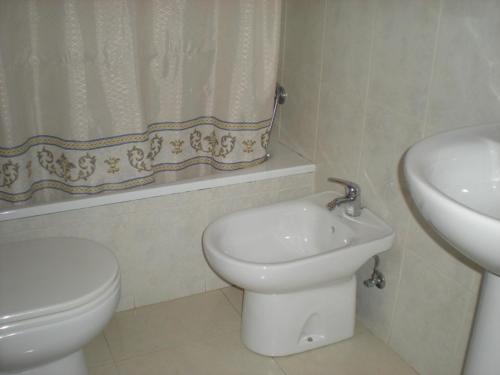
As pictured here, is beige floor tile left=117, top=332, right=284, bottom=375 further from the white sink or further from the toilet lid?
the white sink

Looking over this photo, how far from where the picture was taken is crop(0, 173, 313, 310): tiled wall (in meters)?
1.80

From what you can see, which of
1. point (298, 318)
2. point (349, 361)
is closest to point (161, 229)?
point (298, 318)

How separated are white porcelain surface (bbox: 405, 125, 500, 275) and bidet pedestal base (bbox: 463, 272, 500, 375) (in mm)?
146

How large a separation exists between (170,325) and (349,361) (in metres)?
0.64

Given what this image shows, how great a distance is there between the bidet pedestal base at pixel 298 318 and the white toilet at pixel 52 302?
50 centimetres

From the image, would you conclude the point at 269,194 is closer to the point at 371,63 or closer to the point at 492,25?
the point at 371,63

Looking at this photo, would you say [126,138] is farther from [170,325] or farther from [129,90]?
[170,325]

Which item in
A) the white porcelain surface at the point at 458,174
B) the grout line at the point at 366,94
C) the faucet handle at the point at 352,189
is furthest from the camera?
the faucet handle at the point at 352,189

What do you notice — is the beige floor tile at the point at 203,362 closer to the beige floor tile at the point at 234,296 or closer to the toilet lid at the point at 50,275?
the beige floor tile at the point at 234,296

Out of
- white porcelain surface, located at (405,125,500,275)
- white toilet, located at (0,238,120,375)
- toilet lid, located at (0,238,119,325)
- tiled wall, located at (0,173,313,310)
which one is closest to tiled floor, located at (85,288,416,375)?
tiled wall, located at (0,173,313,310)

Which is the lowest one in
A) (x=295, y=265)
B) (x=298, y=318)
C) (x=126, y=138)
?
(x=298, y=318)

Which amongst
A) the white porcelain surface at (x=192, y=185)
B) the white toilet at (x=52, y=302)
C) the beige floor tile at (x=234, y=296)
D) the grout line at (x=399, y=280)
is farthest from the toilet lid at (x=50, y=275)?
the grout line at (x=399, y=280)

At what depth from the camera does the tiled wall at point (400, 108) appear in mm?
1404

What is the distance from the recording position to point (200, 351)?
183cm
